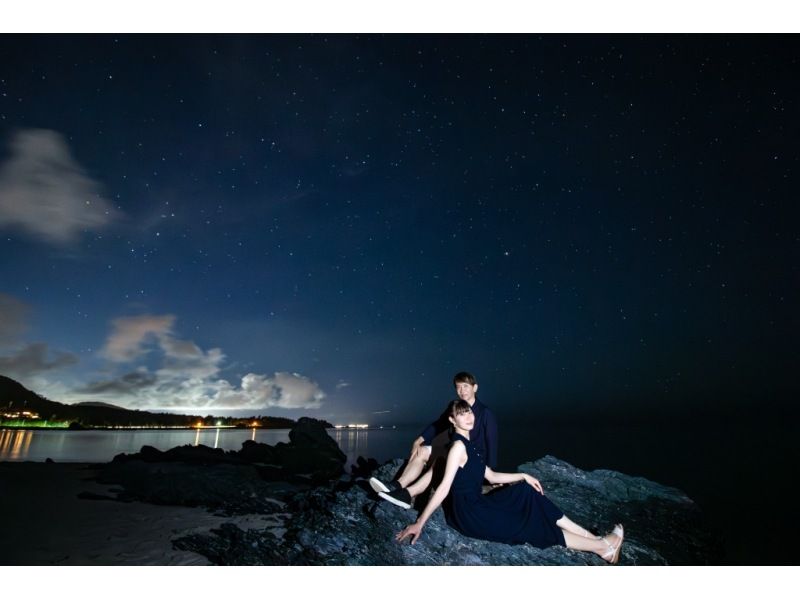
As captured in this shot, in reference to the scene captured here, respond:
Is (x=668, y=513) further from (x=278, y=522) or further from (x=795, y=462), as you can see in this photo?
(x=795, y=462)

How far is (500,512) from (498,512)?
0.02 metres

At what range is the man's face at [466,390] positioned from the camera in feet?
15.4

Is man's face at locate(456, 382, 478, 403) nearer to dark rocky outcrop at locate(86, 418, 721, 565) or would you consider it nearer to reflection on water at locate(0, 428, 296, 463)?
dark rocky outcrop at locate(86, 418, 721, 565)

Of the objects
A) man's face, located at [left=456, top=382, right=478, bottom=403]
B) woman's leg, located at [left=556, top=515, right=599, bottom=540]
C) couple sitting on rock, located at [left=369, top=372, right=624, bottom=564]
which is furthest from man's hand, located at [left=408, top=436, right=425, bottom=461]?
woman's leg, located at [left=556, top=515, right=599, bottom=540]

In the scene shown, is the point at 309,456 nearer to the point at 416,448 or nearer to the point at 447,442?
the point at 416,448

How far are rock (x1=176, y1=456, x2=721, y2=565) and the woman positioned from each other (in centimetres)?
14

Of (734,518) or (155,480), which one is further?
(734,518)

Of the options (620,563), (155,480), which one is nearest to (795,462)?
(620,563)

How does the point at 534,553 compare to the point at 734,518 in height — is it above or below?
above

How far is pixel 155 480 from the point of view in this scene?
22.8 ft

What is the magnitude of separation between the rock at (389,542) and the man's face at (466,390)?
1293 millimetres

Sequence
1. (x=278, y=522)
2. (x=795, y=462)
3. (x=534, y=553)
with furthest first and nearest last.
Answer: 1. (x=795, y=462)
2. (x=278, y=522)
3. (x=534, y=553)

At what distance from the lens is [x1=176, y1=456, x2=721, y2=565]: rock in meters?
4.05

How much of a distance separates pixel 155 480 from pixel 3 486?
2.89 meters
